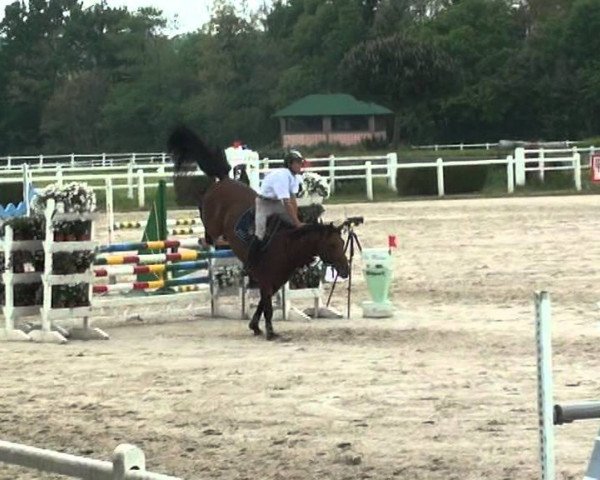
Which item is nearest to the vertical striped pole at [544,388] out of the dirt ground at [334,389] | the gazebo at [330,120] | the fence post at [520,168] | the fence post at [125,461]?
the fence post at [125,461]

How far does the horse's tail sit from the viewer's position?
15.4 meters

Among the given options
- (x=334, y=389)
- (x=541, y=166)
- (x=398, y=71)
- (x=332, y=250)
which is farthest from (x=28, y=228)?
(x=398, y=71)

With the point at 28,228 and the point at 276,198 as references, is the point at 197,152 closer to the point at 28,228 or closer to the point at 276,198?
the point at 276,198

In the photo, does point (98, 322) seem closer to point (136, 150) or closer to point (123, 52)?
point (136, 150)

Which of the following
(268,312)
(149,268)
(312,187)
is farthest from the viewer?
(312,187)

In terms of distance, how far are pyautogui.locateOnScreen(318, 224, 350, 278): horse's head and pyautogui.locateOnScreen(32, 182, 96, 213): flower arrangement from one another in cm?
246

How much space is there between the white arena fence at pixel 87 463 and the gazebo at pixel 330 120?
7933 centimetres

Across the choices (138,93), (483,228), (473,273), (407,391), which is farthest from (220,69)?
(407,391)

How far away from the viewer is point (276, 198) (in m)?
14.1

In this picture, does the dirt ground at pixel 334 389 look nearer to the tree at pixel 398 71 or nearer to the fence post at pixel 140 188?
the fence post at pixel 140 188

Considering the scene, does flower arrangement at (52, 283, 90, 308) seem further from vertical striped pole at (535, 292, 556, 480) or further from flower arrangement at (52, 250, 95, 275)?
vertical striped pole at (535, 292, 556, 480)

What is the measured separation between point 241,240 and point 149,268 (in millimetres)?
1510

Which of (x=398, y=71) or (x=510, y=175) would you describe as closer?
(x=510, y=175)

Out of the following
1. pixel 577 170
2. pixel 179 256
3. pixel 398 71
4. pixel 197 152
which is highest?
pixel 398 71
